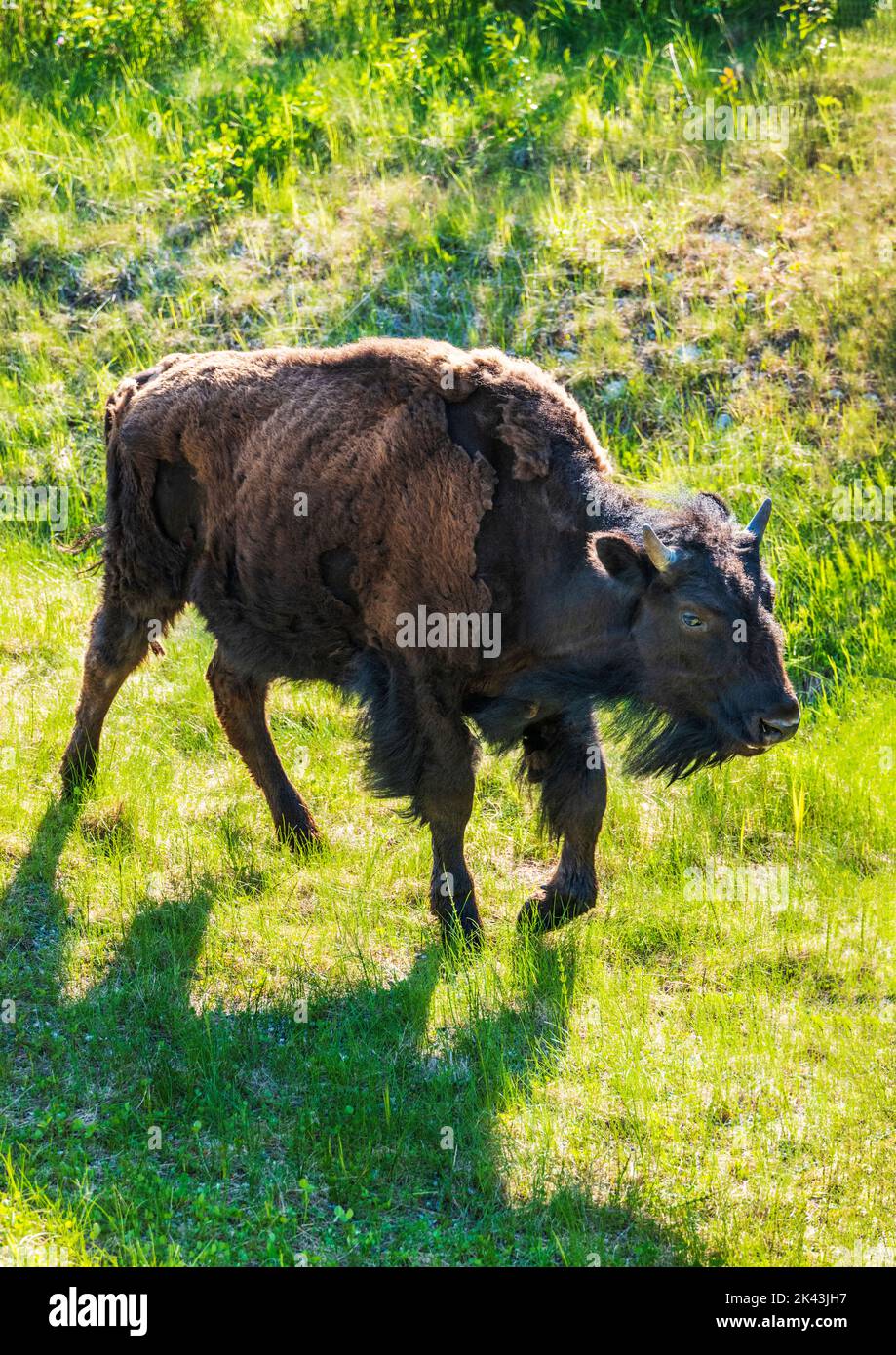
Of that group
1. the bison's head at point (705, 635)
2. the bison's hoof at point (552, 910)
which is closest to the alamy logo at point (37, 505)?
the bison's hoof at point (552, 910)

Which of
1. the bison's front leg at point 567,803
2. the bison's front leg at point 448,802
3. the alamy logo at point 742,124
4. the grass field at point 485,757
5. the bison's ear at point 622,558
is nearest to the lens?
the grass field at point 485,757

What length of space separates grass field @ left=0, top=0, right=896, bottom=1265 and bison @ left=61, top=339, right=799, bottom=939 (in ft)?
2.48

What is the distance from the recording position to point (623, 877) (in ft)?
22.1

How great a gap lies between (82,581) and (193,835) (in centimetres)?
266

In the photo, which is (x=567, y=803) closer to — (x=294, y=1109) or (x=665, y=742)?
(x=665, y=742)

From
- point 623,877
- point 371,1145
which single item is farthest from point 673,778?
point 371,1145

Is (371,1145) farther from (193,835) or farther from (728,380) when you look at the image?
(728,380)

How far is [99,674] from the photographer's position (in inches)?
284

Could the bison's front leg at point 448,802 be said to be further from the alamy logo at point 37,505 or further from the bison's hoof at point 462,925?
the alamy logo at point 37,505

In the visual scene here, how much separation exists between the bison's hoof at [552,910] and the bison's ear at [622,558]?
1.47 metres

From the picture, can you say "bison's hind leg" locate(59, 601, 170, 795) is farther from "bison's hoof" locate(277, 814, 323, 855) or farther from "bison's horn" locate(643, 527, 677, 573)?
"bison's horn" locate(643, 527, 677, 573)

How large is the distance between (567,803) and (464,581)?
3.59 feet

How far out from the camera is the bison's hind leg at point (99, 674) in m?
7.16

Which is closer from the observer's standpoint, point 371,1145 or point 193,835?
point 371,1145
